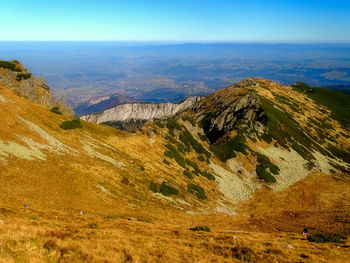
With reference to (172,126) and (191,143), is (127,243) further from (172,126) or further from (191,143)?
(191,143)

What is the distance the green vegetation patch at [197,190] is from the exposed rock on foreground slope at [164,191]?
0.23m

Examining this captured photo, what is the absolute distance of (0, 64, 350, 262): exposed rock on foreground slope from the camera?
14.3 meters

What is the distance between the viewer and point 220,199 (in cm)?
4231

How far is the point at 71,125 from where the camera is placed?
39812 mm

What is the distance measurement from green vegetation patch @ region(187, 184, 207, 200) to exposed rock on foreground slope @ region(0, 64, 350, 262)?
0.23 m

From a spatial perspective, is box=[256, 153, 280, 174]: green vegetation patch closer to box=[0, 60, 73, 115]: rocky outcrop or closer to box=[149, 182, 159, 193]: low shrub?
box=[149, 182, 159, 193]: low shrub

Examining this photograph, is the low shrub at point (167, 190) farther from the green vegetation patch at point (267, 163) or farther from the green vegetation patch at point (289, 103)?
the green vegetation patch at point (289, 103)

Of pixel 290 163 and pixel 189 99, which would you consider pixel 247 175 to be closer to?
pixel 290 163

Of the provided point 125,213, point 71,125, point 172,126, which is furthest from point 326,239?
point 172,126

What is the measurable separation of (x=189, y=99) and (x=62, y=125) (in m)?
158

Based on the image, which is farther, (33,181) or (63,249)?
(33,181)

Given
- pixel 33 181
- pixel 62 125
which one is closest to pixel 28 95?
pixel 62 125

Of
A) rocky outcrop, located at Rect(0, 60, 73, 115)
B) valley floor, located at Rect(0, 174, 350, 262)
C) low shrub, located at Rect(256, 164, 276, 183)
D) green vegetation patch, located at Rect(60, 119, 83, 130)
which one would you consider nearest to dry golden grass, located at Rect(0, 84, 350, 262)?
valley floor, located at Rect(0, 174, 350, 262)

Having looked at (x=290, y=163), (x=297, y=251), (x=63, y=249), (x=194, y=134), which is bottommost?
(x=290, y=163)
